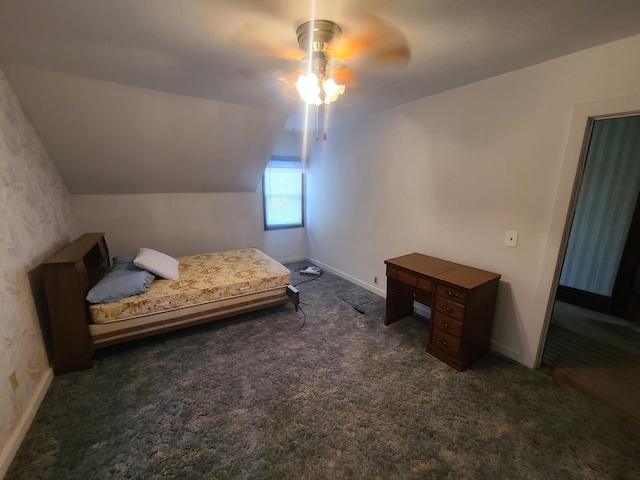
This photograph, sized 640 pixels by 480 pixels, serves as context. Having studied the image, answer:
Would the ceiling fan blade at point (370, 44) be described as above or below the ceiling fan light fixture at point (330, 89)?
above

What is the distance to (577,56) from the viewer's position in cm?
177

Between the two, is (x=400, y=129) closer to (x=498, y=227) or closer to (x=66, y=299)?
(x=498, y=227)

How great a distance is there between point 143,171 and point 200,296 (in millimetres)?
1821

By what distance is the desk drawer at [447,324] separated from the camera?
213 cm

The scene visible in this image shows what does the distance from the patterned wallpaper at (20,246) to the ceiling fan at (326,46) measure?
1881mm

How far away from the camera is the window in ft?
15.0

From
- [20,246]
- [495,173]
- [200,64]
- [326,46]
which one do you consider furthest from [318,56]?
[20,246]

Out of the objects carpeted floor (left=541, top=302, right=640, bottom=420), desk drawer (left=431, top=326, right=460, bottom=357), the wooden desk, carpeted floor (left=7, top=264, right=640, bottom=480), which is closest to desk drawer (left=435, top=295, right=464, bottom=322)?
the wooden desk

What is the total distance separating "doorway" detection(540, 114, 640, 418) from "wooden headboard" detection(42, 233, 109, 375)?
3737 millimetres

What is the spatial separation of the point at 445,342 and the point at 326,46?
7.70 feet

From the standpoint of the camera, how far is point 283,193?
4734mm

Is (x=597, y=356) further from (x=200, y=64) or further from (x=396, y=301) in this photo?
(x=200, y=64)

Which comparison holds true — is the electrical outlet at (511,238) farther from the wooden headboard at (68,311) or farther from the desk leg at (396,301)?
the wooden headboard at (68,311)

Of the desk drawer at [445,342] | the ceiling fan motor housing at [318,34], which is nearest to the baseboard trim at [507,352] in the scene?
the desk drawer at [445,342]
